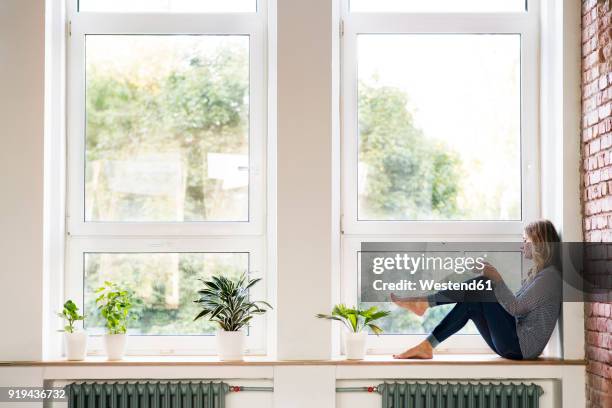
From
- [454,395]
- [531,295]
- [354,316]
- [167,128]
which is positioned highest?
[167,128]

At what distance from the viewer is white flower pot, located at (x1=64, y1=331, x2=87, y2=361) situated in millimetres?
4238

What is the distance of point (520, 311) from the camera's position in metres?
4.21

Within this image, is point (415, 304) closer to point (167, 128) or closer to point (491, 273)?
point (491, 273)

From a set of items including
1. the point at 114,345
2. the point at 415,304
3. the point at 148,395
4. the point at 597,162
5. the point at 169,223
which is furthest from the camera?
the point at 169,223

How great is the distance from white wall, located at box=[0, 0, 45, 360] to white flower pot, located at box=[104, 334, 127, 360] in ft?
1.12

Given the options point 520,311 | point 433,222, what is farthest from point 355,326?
point 520,311

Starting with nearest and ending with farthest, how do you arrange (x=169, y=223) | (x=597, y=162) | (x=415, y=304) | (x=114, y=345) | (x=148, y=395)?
(x=597, y=162) → (x=148, y=395) → (x=114, y=345) → (x=415, y=304) → (x=169, y=223)

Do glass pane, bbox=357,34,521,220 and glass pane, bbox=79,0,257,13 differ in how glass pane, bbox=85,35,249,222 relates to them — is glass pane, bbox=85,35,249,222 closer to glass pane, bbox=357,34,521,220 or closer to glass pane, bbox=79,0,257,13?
glass pane, bbox=79,0,257,13

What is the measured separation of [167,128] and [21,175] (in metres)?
0.83

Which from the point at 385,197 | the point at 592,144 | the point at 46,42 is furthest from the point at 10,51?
the point at 592,144

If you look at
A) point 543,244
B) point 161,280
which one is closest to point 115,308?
point 161,280

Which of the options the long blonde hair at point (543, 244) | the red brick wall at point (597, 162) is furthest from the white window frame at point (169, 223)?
the red brick wall at point (597, 162)

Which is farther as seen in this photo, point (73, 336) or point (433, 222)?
point (433, 222)

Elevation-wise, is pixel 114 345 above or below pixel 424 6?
below
